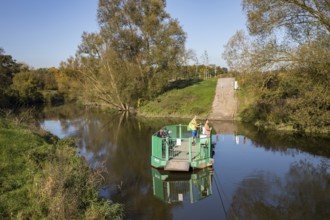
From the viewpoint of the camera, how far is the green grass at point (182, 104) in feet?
124

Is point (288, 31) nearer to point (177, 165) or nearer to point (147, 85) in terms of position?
point (177, 165)

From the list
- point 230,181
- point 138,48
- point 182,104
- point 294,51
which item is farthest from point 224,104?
point 230,181

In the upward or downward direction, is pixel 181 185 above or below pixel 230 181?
below

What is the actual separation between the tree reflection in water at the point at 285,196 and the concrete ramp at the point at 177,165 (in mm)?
2686

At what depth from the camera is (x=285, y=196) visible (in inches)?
488

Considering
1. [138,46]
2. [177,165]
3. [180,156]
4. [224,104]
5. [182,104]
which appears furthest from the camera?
[138,46]

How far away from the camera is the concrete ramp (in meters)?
14.9

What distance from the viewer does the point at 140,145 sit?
74.1 ft

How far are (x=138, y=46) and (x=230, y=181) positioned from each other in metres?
33.3

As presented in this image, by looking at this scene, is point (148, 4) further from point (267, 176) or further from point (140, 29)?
point (267, 176)

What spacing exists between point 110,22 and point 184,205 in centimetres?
3586

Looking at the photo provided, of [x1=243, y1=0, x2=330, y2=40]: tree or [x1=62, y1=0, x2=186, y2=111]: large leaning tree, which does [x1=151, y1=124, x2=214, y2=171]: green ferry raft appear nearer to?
[x1=243, y1=0, x2=330, y2=40]: tree

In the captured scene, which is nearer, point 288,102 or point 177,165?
point 177,165

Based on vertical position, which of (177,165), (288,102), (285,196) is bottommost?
(285,196)
